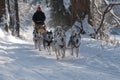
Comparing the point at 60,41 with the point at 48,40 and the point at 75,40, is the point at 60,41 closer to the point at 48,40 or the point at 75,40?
the point at 75,40

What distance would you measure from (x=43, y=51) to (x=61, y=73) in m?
5.44

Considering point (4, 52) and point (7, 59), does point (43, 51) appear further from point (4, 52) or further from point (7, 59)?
point (7, 59)

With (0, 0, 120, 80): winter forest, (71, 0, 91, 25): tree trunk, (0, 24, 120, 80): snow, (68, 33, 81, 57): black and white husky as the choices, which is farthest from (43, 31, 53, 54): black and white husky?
(71, 0, 91, 25): tree trunk

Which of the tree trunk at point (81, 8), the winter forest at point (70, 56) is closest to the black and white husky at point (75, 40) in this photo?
the winter forest at point (70, 56)

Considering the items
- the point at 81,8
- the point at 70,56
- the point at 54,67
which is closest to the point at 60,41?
the point at 70,56

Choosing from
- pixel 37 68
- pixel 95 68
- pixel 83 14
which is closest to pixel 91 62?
pixel 95 68

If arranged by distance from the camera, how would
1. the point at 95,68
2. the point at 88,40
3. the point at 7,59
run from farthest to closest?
the point at 88,40 → the point at 7,59 → the point at 95,68

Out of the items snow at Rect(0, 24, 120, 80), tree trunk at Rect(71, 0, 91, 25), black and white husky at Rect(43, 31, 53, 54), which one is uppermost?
tree trunk at Rect(71, 0, 91, 25)

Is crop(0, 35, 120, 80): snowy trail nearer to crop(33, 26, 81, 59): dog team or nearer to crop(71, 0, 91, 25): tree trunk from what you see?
crop(33, 26, 81, 59): dog team

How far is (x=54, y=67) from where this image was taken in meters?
12.9

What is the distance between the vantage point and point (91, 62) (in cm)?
1416

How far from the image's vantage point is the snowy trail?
11484mm

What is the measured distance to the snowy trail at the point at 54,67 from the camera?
1148 centimetres

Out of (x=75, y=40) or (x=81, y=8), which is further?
(x=81, y=8)
